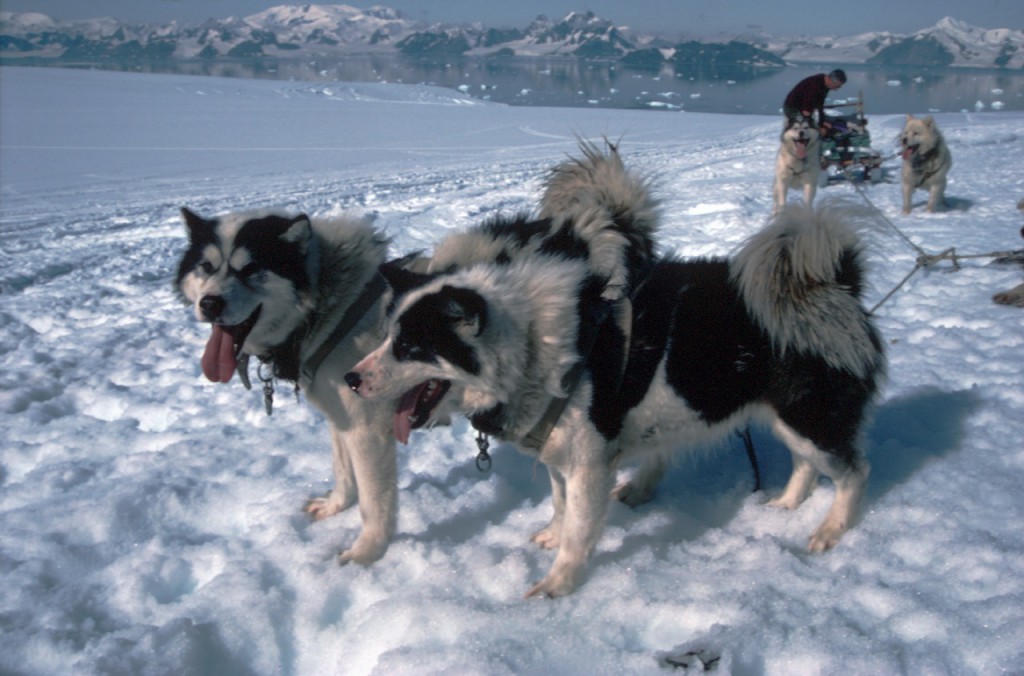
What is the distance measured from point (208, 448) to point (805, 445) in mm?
3028

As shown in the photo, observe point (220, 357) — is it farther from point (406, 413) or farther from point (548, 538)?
point (548, 538)

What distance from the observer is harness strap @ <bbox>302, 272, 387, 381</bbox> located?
2732mm

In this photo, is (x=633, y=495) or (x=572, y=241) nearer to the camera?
(x=572, y=241)

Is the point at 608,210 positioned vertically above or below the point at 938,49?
below

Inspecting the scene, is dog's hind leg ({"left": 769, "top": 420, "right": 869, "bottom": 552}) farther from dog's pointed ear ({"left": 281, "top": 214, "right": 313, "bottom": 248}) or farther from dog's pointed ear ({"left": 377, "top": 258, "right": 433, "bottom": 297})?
dog's pointed ear ({"left": 281, "top": 214, "right": 313, "bottom": 248})

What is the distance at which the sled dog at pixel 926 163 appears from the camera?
8711mm

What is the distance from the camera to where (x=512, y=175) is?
12367 millimetres

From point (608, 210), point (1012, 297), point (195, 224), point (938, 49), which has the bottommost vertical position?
point (1012, 297)

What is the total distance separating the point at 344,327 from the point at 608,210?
53.0 inches

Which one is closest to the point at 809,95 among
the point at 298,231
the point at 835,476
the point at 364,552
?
the point at 835,476

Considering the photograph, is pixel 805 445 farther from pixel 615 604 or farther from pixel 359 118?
pixel 359 118

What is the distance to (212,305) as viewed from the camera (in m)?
2.47

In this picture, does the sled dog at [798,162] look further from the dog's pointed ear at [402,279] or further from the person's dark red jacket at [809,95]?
the dog's pointed ear at [402,279]

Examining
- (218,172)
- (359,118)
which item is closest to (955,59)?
(359,118)
